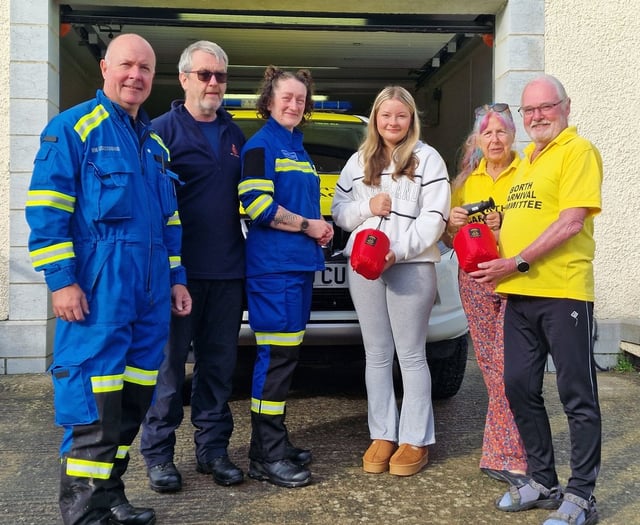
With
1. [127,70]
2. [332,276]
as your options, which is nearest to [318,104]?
[332,276]

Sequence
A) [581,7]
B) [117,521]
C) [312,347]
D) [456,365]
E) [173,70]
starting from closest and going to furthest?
[117,521] → [312,347] → [456,365] → [581,7] → [173,70]

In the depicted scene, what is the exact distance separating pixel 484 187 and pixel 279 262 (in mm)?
1057

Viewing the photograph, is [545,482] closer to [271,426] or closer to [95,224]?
[271,426]

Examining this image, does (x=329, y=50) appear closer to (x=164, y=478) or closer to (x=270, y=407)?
(x=270, y=407)

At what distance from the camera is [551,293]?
287 cm

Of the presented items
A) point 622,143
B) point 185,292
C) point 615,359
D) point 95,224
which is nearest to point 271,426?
point 185,292

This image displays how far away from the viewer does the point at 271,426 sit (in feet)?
11.2

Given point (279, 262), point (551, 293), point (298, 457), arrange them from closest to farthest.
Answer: point (551, 293)
point (279, 262)
point (298, 457)

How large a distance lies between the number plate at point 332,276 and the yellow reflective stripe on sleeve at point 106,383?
1826mm

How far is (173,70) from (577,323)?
9.07m

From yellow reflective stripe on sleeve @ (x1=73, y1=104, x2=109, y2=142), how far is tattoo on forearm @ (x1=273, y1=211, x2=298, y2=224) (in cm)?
90

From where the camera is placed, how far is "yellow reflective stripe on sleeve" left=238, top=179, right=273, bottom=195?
10.7ft

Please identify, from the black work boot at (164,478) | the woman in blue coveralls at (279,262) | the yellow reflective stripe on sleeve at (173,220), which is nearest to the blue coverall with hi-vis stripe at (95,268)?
the yellow reflective stripe on sleeve at (173,220)

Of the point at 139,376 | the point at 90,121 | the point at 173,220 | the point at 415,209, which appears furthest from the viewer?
the point at 415,209
